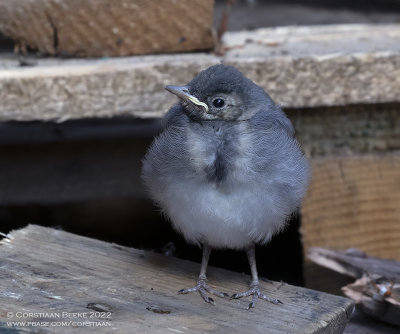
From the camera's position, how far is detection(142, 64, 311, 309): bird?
10.4 feet

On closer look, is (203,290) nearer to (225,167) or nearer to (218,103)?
(225,167)

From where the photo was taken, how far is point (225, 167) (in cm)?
313

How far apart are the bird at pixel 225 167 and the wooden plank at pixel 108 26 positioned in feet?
3.47

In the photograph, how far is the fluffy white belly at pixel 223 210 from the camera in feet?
10.4

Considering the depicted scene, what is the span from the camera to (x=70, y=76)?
4.08 metres

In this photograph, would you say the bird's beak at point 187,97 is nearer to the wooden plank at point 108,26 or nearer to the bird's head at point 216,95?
the bird's head at point 216,95

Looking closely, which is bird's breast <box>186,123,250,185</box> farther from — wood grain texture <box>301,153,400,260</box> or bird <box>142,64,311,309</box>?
wood grain texture <box>301,153,400,260</box>

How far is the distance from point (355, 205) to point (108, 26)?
69.3 inches

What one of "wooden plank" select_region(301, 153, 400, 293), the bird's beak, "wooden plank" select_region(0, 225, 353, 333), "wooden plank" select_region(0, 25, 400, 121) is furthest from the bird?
"wooden plank" select_region(301, 153, 400, 293)

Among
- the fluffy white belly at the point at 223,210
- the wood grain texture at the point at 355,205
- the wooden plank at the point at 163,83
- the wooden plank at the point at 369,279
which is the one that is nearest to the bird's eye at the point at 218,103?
the fluffy white belly at the point at 223,210

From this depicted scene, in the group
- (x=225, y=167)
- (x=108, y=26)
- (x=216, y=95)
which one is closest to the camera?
(x=225, y=167)

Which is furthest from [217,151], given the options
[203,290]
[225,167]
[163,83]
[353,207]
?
[353,207]

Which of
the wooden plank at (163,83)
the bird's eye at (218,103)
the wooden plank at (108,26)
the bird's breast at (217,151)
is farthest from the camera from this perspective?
the wooden plank at (108,26)

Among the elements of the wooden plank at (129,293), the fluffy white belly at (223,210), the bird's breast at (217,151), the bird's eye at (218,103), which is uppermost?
the bird's eye at (218,103)
